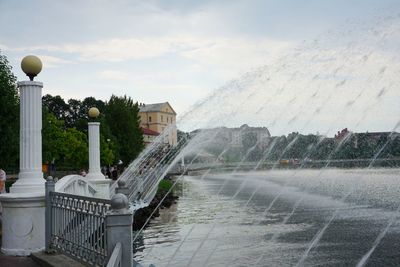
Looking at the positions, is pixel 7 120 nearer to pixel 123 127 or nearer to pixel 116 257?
pixel 116 257

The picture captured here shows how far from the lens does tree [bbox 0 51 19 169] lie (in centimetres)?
2997

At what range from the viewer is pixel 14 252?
29.0 feet

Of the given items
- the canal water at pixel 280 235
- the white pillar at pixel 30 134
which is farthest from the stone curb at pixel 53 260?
the canal water at pixel 280 235

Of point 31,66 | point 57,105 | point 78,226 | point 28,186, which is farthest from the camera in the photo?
point 57,105

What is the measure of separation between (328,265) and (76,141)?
55373 mm

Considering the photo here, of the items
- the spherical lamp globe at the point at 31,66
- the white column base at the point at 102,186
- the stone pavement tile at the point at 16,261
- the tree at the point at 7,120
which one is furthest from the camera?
the tree at the point at 7,120

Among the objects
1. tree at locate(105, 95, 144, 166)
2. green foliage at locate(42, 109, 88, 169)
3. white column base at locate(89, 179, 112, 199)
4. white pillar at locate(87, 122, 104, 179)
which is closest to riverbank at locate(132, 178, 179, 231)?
white column base at locate(89, 179, 112, 199)

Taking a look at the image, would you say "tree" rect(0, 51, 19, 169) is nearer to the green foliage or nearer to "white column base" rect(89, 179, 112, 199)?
"white column base" rect(89, 179, 112, 199)

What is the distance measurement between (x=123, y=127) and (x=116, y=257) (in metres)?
66.8

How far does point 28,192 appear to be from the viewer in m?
8.98

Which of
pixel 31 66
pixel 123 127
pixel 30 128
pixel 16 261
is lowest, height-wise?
pixel 16 261

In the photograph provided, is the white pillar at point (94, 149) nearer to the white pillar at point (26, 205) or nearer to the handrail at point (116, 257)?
the white pillar at point (26, 205)

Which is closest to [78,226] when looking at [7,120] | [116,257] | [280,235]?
[116,257]

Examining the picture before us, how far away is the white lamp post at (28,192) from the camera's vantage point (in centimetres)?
877
